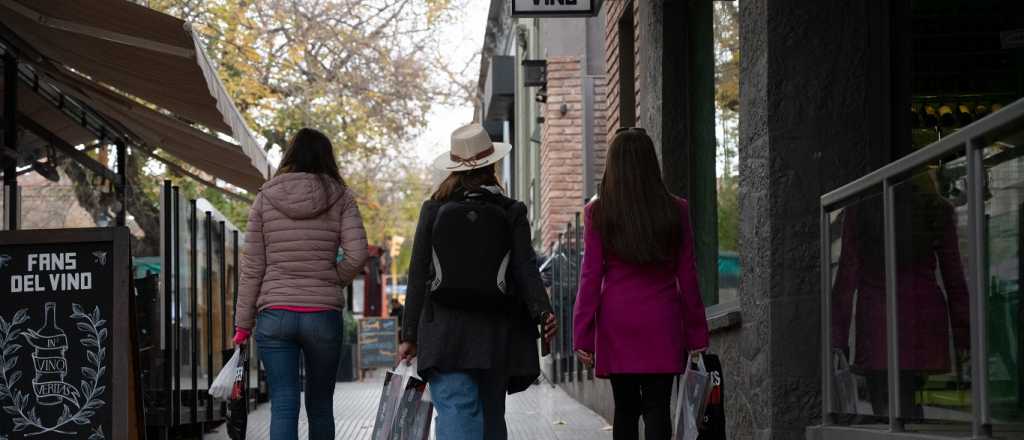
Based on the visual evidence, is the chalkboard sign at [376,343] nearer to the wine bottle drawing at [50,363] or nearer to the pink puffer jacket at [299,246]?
the pink puffer jacket at [299,246]

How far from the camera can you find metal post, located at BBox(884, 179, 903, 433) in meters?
5.42

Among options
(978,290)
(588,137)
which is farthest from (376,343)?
(978,290)

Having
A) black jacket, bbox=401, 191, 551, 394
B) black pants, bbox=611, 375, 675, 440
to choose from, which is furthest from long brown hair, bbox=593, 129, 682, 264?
black pants, bbox=611, 375, 675, 440

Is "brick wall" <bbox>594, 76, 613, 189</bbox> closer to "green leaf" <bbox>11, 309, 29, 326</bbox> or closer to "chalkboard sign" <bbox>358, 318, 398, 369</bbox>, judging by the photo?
"chalkboard sign" <bbox>358, 318, 398, 369</bbox>

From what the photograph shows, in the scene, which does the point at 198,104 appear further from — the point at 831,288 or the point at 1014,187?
the point at 1014,187

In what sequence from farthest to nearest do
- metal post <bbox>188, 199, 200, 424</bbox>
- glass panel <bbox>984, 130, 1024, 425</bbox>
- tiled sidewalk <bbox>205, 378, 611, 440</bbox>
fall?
tiled sidewalk <bbox>205, 378, 611, 440</bbox> < metal post <bbox>188, 199, 200, 424</bbox> < glass panel <bbox>984, 130, 1024, 425</bbox>

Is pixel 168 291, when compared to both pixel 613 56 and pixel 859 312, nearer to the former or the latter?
pixel 613 56

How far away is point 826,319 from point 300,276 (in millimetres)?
2466

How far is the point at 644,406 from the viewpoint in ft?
20.2

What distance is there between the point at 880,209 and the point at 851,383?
31.0 inches

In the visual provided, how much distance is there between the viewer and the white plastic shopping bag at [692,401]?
19.2 feet

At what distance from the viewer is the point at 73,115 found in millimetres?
13859

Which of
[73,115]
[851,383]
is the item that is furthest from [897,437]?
[73,115]

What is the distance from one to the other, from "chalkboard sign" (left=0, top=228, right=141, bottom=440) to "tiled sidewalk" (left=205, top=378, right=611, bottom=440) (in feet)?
12.7
